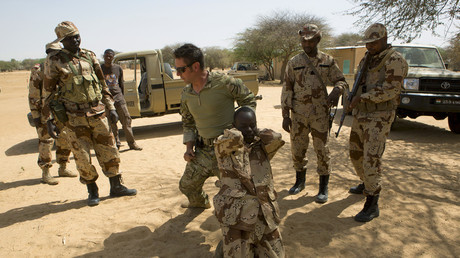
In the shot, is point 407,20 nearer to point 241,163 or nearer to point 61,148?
point 241,163

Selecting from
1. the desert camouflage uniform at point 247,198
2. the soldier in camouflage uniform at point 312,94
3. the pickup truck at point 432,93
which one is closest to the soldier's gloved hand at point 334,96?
the soldier in camouflage uniform at point 312,94

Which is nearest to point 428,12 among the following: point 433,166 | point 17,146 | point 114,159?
point 433,166

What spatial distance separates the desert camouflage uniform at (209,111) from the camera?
2.79m

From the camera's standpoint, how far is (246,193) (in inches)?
88.8

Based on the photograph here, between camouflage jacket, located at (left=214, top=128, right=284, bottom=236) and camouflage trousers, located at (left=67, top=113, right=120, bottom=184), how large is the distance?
2099 millimetres

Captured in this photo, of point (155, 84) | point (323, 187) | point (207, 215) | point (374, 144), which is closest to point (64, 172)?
point (207, 215)

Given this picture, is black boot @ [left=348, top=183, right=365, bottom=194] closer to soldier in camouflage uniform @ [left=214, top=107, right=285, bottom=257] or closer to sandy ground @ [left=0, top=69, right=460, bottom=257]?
sandy ground @ [left=0, top=69, right=460, bottom=257]

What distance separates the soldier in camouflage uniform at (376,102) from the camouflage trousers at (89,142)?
2.86 m

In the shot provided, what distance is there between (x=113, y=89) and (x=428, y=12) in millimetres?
6186

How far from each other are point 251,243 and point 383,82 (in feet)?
6.80

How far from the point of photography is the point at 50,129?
3.81 metres

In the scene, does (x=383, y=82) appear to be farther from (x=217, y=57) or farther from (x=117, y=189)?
(x=217, y=57)

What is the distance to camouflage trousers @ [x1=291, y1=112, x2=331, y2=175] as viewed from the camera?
3.57 metres

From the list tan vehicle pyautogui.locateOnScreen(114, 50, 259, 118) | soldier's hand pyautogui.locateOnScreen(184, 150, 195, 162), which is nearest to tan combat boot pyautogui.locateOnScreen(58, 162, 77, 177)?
tan vehicle pyautogui.locateOnScreen(114, 50, 259, 118)
